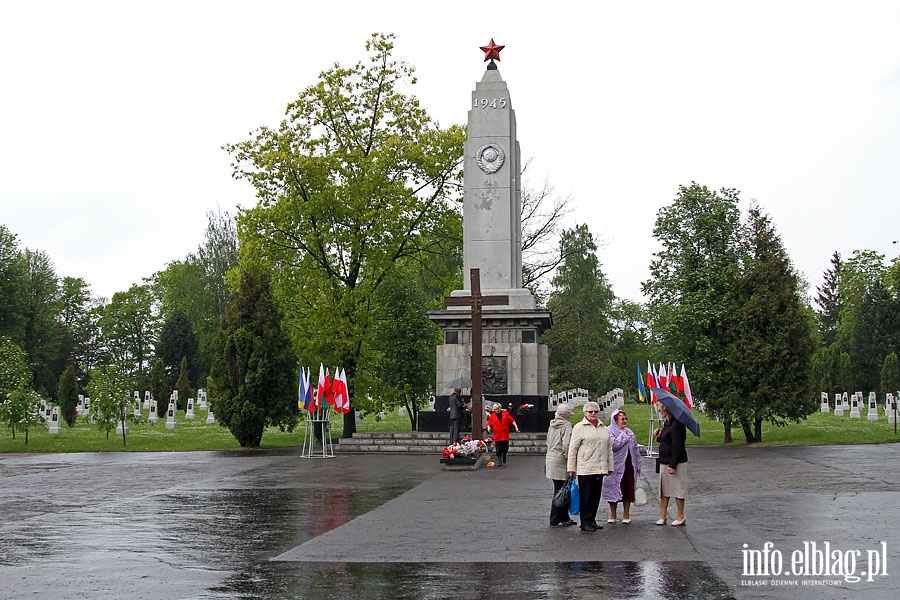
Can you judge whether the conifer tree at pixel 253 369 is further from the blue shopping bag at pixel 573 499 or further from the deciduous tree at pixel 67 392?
the blue shopping bag at pixel 573 499

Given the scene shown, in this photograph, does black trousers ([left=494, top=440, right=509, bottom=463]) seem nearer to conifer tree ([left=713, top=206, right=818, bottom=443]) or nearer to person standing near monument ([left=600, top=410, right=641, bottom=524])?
person standing near monument ([left=600, top=410, right=641, bottom=524])

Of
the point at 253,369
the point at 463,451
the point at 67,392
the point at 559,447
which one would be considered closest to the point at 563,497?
the point at 559,447

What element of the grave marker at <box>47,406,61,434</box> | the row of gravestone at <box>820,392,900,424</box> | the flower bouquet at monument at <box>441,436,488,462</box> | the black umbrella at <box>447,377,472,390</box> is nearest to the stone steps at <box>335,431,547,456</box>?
the black umbrella at <box>447,377,472,390</box>

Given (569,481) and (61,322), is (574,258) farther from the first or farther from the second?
(569,481)

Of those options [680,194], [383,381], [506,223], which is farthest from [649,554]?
[680,194]

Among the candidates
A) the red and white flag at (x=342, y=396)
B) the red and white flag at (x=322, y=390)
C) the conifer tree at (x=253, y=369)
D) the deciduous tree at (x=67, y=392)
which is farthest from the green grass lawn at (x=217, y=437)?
the red and white flag at (x=342, y=396)

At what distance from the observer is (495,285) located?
30.1 meters

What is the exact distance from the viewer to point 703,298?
3344 centimetres

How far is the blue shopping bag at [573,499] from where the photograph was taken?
1115 centimetres

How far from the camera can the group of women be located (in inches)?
432

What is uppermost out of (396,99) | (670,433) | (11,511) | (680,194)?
(396,99)

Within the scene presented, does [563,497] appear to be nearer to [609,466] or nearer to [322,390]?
[609,466]

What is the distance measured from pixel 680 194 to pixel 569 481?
101ft

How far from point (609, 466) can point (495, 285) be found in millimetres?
19193
